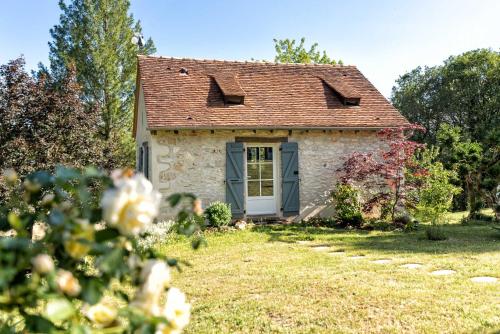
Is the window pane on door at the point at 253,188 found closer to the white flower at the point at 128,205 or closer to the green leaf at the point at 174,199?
the green leaf at the point at 174,199

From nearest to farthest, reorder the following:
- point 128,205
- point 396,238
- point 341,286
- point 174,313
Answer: point 128,205 → point 174,313 → point 341,286 → point 396,238

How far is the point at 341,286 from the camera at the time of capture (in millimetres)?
5129

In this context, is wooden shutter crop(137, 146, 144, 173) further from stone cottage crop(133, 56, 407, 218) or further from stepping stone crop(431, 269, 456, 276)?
stepping stone crop(431, 269, 456, 276)

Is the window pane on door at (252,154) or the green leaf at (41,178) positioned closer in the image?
the green leaf at (41,178)

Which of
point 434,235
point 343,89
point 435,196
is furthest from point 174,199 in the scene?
point 343,89

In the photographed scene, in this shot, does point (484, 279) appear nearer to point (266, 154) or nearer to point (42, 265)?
point (42, 265)

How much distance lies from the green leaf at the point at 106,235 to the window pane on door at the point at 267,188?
1052 centimetres

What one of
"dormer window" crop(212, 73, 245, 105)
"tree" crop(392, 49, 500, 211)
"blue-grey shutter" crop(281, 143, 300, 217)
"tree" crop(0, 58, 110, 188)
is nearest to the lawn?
"blue-grey shutter" crop(281, 143, 300, 217)

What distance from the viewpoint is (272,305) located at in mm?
4477

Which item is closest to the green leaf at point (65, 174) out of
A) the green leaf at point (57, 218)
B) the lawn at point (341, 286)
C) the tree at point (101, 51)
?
the green leaf at point (57, 218)

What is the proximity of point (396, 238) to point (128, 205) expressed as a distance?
342 inches

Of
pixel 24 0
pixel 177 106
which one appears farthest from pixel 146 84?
pixel 24 0

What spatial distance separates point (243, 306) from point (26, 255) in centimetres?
369

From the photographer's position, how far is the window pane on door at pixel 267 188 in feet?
38.2
